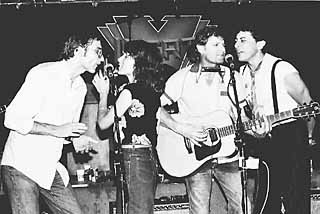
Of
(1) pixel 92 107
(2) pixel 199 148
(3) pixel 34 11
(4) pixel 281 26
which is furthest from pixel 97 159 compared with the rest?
(4) pixel 281 26

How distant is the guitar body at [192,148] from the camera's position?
5293 mm

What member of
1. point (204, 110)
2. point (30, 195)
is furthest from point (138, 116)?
point (30, 195)

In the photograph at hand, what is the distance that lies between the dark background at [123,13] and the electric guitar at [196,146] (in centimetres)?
64

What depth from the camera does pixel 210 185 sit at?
521cm

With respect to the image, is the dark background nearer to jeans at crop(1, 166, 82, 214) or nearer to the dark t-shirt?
the dark t-shirt

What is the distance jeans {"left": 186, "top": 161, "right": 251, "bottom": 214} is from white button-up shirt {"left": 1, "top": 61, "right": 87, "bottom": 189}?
3.88 ft

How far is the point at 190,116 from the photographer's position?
209 inches

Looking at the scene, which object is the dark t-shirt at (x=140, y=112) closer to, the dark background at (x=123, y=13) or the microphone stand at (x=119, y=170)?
the microphone stand at (x=119, y=170)

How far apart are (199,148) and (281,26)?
1.30 metres

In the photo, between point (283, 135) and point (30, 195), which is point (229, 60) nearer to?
point (283, 135)

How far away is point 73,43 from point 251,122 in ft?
5.42

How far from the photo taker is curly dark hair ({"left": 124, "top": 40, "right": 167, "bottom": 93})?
5023 mm

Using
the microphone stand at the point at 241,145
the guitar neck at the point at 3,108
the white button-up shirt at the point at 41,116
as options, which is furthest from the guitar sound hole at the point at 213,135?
the guitar neck at the point at 3,108

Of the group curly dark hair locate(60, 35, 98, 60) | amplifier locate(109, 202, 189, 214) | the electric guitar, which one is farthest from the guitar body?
curly dark hair locate(60, 35, 98, 60)
